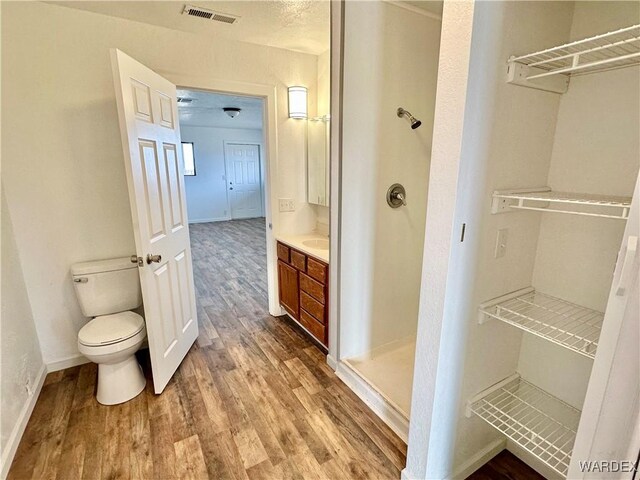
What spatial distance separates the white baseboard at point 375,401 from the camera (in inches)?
68.9

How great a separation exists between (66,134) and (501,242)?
2.58 m

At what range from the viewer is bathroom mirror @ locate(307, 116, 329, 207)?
2684 mm

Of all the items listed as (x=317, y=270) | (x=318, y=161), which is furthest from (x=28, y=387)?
(x=318, y=161)

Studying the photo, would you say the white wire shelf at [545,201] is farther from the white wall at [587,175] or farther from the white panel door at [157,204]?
the white panel door at [157,204]

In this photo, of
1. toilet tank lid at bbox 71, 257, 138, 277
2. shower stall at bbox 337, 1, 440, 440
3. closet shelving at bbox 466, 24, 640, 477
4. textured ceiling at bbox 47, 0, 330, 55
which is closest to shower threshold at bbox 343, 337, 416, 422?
shower stall at bbox 337, 1, 440, 440

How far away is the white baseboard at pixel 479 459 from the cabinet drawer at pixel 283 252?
1804mm

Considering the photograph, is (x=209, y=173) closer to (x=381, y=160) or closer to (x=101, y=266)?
(x=101, y=266)

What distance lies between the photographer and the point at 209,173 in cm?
809

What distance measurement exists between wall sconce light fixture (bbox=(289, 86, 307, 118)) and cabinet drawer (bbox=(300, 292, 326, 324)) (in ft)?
4.95

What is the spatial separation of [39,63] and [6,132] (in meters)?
0.46

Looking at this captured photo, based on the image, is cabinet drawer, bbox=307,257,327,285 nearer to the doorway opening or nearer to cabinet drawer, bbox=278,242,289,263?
cabinet drawer, bbox=278,242,289,263

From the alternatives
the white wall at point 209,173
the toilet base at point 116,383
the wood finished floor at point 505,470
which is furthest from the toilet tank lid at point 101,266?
the white wall at point 209,173

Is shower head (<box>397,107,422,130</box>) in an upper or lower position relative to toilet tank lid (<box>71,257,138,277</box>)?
upper

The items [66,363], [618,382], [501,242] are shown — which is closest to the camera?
[618,382]
